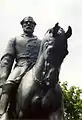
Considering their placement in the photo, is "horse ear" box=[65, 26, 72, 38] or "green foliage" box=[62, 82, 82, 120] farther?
"green foliage" box=[62, 82, 82, 120]

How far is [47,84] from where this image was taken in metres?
7.05

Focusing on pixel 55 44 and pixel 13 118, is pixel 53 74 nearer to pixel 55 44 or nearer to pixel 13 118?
pixel 55 44

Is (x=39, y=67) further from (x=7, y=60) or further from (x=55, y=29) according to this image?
(x=7, y=60)

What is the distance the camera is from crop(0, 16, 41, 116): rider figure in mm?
7598

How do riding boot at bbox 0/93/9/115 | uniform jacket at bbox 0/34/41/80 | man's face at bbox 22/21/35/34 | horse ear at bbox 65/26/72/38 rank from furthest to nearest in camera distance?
man's face at bbox 22/21/35/34 < uniform jacket at bbox 0/34/41/80 < riding boot at bbox 0/93/9/115 < horse ear at bbox 65/26/72/38

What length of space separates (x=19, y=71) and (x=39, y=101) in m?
0.97

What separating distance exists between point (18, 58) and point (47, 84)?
1325 mm

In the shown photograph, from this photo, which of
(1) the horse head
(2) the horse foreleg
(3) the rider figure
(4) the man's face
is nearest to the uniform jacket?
(3) the rider figure

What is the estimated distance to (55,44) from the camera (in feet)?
23.3

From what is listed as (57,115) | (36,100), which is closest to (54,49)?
(36,100)

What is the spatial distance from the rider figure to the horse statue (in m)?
0.34

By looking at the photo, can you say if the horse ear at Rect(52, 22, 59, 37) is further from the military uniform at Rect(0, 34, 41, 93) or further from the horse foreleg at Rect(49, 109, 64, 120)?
the horse foreleg at Rect(49, 109, 64, 120)

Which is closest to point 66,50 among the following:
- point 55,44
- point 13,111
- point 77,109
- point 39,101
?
point 55,44

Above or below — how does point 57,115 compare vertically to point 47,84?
below
